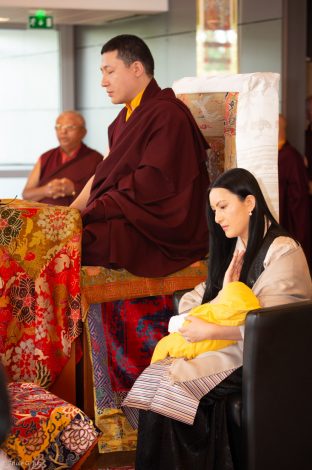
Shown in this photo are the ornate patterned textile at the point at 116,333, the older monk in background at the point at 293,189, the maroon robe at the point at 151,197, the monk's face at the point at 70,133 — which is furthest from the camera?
the older monk in background at the point at 293,189

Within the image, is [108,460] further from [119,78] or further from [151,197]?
[119,78]

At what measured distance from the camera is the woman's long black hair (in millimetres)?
2699

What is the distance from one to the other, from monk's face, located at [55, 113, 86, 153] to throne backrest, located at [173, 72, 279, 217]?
2866mm

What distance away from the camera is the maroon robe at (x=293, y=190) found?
7129mm

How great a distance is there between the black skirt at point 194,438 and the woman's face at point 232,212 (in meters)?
0.41

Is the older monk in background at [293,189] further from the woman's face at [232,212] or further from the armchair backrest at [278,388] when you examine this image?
the armchair backrest at [278,388]

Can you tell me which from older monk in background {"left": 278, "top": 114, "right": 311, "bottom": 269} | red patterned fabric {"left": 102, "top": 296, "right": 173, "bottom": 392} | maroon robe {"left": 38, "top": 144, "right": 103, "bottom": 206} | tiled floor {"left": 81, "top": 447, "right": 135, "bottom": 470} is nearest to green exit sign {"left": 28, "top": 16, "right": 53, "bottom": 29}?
maroon robe {"left": 38, "top": 144, "right": 103, "bottom": 206}

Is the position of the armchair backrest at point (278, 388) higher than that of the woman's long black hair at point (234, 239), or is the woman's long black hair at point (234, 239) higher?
the woman's long black hair at point (234, 239)

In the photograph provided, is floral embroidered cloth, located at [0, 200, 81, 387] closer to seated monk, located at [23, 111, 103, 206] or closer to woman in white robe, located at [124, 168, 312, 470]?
woman in white robe, located at [124, 168, 312, 470]

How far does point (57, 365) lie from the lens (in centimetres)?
322

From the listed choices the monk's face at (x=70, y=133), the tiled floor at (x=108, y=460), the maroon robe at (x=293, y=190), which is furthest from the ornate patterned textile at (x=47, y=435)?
the maroon robe at (x=293, y=190)

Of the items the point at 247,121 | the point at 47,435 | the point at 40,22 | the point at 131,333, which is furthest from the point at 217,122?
the point at 40,22

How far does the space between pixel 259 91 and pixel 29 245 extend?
107cm

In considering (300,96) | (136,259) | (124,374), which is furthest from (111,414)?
(300,96)
